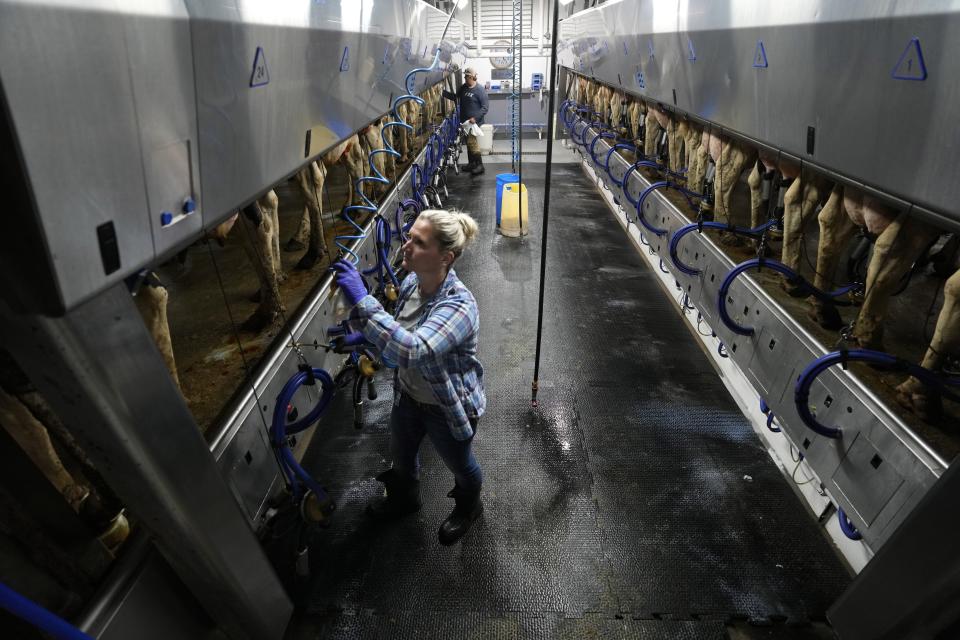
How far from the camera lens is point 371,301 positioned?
171 centimetres

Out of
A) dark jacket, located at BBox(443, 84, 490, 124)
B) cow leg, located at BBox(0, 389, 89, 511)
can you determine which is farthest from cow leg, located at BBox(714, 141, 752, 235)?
dark jacket, located at BBox(443, 84, 490, 124)

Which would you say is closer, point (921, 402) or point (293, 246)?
point (921, 402)

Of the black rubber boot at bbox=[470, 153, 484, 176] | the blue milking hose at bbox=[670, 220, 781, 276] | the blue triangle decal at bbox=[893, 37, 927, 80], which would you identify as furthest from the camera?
the black rubber boot at bbox=[470, 153, 484, 176]

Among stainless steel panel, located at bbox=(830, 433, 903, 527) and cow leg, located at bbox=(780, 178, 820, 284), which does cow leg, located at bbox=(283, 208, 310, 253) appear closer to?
cow leg, located at bbox=(780, 178, 820, 284)

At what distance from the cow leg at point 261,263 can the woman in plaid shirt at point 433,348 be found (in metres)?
0.76

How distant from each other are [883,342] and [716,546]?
1267 mm

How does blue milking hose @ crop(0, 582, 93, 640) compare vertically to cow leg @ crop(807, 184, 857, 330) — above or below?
below

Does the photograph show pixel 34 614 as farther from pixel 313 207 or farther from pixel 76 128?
pixel 313 207

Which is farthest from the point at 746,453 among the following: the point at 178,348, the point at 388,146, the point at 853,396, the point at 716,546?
the point at 388,146

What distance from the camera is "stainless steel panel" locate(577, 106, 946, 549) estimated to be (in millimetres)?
1674

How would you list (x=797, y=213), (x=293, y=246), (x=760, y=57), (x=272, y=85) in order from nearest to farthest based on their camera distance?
1. (x=272, y=85)
2. (x=760, y=57)
3. (x=797, y=213)
4. (x=293, y=246)

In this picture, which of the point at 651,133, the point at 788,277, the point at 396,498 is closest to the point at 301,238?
the point at 396,498

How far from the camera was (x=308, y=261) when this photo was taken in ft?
11.1

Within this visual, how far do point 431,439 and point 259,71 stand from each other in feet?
4.93
